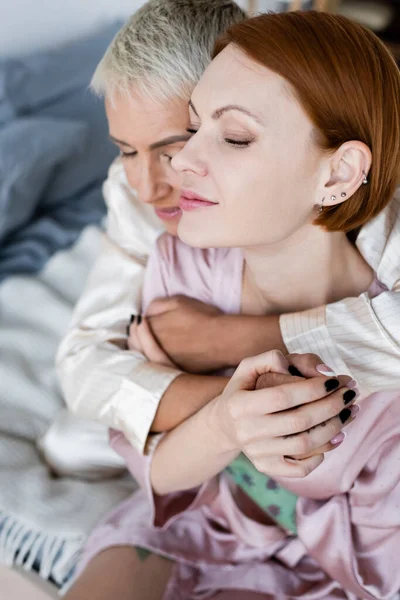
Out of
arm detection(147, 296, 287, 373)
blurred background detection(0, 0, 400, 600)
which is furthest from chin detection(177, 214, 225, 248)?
blurred background detection(0, 0, 400, 600)

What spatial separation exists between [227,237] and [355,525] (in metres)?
0.32

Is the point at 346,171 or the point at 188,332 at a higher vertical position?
the point at 346,171

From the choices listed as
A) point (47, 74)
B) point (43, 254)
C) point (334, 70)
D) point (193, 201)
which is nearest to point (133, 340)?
point (193, 201)

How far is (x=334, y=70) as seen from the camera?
50 cm

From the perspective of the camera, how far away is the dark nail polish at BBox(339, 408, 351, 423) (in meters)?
0.50

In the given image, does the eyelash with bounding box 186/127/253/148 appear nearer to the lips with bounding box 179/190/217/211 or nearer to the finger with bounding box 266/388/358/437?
the lips with bounding box 179/190/217/211

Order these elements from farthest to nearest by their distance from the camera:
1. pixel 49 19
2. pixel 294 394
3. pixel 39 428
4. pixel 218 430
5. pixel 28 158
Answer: pixel 49 19, pixel 28 158, pixel 39 428, pixel 218 430, pixel 294 394

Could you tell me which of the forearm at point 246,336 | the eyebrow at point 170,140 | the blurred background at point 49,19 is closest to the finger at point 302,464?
the forearm at point 246,336

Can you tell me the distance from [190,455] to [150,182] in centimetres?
30

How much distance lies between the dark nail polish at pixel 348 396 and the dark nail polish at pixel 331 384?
0.01 metres

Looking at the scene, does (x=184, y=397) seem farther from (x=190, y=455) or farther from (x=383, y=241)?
(x=383, y=241)

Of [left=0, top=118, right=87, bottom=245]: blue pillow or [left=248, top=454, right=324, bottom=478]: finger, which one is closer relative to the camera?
[left=248, top=454, right=324, bottom=478]: finger

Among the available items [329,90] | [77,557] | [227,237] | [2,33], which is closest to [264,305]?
[227,237]

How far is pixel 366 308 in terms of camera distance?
559 mm
